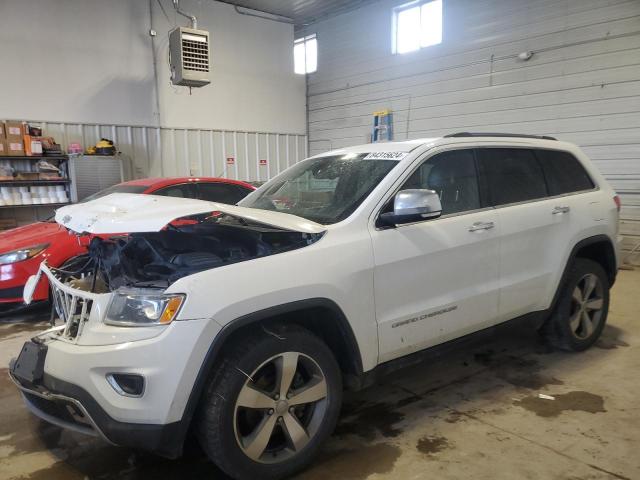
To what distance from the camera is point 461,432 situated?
2.75 m

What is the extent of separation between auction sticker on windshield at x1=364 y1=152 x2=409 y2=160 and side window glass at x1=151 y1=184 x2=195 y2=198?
11.2 feet

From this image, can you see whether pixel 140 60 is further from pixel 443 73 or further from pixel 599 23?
pixel 599 23

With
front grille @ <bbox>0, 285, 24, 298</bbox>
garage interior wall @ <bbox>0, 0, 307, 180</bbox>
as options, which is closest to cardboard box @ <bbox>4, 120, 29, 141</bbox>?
garage interior wall @ <bbox>0, 0, 307, 180</bbox>

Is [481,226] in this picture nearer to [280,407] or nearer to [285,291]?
[285,291]

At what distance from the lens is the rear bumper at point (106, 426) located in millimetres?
1940

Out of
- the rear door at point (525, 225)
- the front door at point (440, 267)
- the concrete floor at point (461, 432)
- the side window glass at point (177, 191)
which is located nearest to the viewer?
the concrete floor at point (461, 432)

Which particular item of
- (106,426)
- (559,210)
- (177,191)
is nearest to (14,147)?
(177,191)

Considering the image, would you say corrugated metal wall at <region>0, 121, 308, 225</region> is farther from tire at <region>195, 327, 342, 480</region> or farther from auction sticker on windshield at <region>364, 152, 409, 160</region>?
tire at <region>195, 327, 342, 480</region>

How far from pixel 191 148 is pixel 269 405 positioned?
9.63 m

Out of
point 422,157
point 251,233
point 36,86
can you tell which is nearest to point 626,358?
point 422,157

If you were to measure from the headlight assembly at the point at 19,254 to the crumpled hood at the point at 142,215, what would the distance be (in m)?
2.71

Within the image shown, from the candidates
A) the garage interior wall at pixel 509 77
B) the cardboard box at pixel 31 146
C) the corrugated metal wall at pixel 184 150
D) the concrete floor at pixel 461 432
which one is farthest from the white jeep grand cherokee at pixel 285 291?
the corrugated metal wall at pixel 184 150

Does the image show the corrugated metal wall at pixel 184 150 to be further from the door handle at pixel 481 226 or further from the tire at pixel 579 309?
the tire at pixel 579 309

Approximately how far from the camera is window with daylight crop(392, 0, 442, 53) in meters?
10.1
